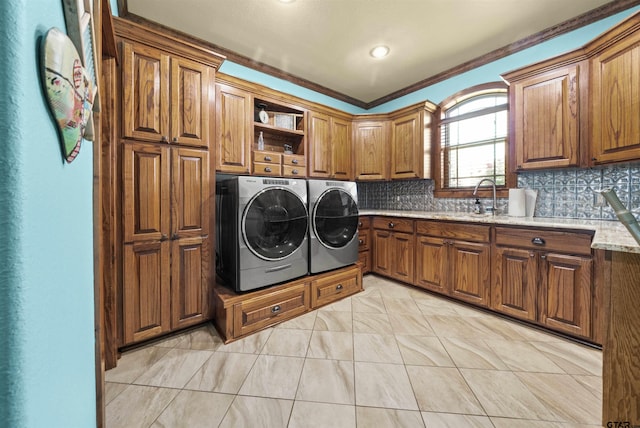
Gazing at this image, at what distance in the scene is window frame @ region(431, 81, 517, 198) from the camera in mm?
2639

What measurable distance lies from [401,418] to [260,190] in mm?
1660

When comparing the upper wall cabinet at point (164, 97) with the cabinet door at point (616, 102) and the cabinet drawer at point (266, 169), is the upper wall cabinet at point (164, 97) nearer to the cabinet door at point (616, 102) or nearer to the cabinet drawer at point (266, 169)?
the cabinet drawer at point (266, 169)

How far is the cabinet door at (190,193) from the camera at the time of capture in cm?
180

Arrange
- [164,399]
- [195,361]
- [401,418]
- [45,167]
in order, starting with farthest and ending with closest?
1. [195,361]
2. [164,399]
3. [401,418]
4. [45,167]

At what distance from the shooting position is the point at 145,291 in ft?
5.58

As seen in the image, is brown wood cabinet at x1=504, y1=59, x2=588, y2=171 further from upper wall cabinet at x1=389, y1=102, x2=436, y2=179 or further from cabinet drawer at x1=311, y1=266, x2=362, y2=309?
cabinet drawer at x1=311, y1=266, x2=362, y2=309

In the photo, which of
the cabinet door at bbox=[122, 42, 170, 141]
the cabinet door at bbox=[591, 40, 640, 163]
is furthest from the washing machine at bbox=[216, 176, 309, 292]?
the cabinet door at bbox=[591, 40, 640, 163]

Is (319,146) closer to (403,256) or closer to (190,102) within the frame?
(190,102)

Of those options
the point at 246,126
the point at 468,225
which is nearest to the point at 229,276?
the point at 246,126

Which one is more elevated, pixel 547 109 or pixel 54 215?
pixel 547 109

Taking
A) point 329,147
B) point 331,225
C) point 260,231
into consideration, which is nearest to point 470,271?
point 331,225

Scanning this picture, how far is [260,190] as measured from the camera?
77.5 inches

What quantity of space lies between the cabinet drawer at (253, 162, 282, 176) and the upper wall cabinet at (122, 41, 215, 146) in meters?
0.58

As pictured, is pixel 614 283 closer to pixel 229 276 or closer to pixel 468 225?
pixel 468 225
